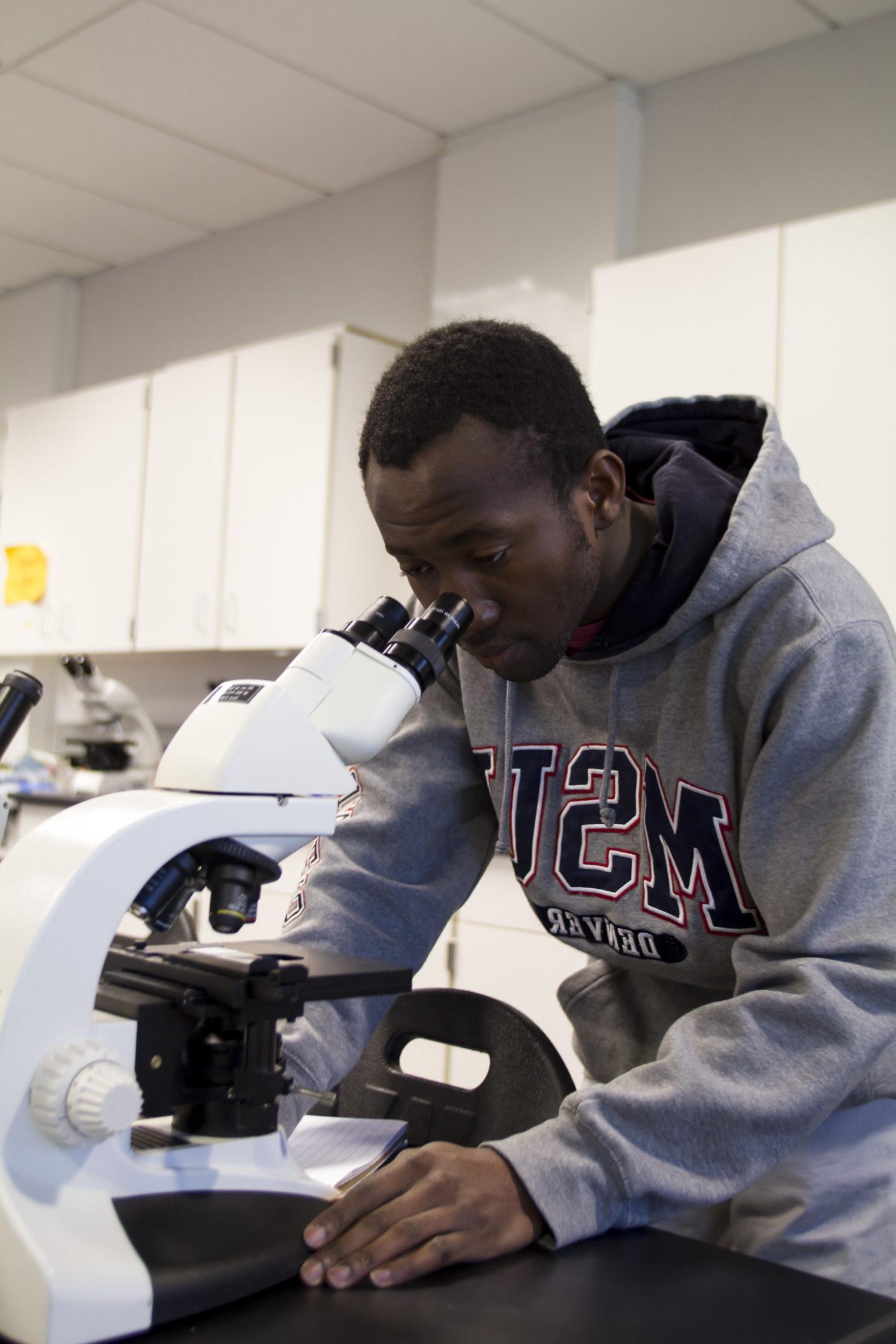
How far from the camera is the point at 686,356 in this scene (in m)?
2.74

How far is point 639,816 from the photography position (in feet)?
3.77

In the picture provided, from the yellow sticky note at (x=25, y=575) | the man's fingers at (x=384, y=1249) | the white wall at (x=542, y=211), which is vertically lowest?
the man's fingers at (x=384, y=1249)

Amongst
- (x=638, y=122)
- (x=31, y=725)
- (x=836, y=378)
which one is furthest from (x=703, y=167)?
(x=31, y=725)

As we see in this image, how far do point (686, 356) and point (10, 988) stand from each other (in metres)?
2.33

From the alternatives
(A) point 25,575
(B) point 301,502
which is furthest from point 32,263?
(B) point 301,502

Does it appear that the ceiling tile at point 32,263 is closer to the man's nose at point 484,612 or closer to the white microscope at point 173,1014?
the man's nose at point 484,612

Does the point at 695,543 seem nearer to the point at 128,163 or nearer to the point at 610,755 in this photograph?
the point at 610,755

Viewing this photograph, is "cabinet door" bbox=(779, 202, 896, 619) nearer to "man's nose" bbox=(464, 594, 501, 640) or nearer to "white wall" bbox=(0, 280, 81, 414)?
"man's nose" bbox=(464, 594, 501, 640)

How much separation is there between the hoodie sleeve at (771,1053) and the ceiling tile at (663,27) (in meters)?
2.51

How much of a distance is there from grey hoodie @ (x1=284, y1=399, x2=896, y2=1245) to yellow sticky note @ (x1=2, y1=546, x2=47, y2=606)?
341cm

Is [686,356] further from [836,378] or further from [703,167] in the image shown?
[703,167]

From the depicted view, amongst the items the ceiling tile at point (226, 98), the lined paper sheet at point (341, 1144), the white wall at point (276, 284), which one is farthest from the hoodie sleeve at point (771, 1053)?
the white wall at point (276, 284)

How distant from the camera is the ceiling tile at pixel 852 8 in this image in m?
2.87

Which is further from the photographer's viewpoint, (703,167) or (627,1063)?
(703,167)
